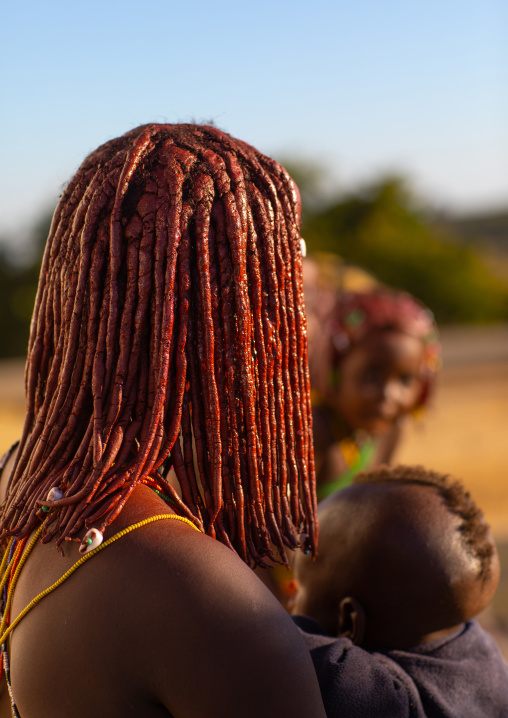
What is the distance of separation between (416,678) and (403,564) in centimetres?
24

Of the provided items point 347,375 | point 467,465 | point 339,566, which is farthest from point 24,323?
point 339,566

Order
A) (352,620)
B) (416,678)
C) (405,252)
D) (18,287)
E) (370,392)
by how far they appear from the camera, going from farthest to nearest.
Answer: (405,252) < (18,287) < (370,392) < (352,620) < (416,678)

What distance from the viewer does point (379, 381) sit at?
4125mm

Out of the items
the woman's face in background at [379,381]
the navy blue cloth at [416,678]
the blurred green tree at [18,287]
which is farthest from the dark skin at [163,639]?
the blurred green tree at [18,287]

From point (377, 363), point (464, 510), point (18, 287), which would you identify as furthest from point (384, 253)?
point (464, 510)

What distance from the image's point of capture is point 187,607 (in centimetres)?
117

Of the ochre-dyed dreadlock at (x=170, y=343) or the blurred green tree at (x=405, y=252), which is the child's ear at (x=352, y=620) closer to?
the ochre-dyed dreadlock at (x=170, y=343)

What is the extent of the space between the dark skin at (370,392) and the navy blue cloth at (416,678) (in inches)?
79.5

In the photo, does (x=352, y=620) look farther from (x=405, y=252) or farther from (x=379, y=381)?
(x=405, y=252)

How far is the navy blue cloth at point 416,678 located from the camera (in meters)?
1.59

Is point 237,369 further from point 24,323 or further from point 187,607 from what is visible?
point 24,323

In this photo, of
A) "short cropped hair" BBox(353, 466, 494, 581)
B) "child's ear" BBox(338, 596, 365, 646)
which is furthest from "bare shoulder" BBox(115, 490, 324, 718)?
"short cropped hair" BBox(353, 466, 494, 581)

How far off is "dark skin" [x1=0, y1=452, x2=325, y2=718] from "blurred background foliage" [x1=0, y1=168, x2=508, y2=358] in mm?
19738

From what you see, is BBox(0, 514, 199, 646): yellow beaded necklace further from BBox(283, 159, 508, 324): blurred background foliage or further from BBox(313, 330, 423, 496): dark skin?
BBox(283, 159, 508, 324): blurred background foliage
